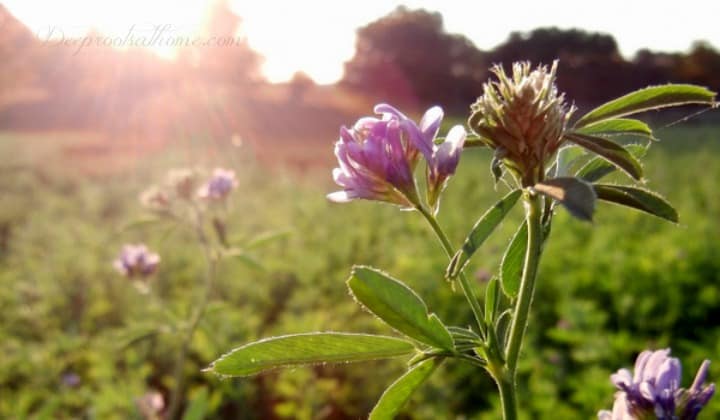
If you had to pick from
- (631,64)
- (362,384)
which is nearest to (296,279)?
(362,384)

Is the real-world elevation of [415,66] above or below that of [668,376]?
below

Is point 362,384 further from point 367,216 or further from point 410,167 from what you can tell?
point 367,216

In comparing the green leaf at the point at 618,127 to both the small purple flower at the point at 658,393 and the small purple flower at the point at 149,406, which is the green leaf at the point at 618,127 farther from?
the small purple flower at the point at 149,406

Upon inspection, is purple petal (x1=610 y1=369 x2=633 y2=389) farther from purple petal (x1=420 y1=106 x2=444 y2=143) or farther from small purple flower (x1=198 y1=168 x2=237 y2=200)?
small purple flower (x1=198 y1=168 x2=237 y2=200)

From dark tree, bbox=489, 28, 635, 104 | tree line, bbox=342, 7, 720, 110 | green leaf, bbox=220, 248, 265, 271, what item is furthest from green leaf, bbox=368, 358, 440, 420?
tree line, bbox=342, 7, 720, 110

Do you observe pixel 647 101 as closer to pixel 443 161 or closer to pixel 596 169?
pixel 596 169

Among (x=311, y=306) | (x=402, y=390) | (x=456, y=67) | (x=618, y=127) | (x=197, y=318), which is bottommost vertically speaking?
(x=456, y=67)

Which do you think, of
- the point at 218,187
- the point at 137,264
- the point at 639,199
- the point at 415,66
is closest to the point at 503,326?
the point at 639,199
